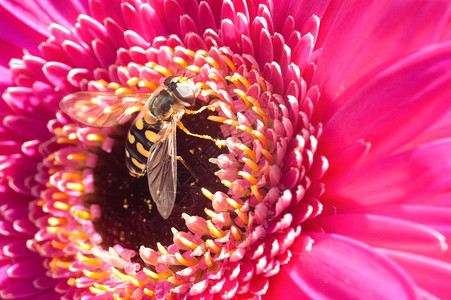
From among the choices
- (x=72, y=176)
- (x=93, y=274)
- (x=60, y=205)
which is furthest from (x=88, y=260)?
(x=72, y=176)

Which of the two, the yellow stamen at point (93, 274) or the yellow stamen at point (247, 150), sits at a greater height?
the yellow stamen at point (247, 150)

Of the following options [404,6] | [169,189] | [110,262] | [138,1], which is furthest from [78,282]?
[404,6]

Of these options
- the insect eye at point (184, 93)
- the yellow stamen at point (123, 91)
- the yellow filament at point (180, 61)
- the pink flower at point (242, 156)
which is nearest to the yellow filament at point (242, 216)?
the pink flower at point (242, 156)

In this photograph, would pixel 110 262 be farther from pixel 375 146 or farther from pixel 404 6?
pixel 404 6

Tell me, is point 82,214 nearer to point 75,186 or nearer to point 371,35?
point 75,186

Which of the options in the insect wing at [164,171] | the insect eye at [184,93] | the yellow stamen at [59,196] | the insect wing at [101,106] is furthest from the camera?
the yellow stamen at [59,196]

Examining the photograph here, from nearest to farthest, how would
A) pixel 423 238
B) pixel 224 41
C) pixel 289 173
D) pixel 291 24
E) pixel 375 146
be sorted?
pixel 423 238 < pixel 375 146 < pixel 289 173 < pixel 291 24 < pixel 224 41

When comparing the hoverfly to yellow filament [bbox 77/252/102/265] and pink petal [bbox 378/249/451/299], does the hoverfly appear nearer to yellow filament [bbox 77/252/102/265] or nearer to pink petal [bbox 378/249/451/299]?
yellow filament [bbox 77/252/102/265]

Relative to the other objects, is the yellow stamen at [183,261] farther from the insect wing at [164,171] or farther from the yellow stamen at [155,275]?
the insect wing at [164,171]
